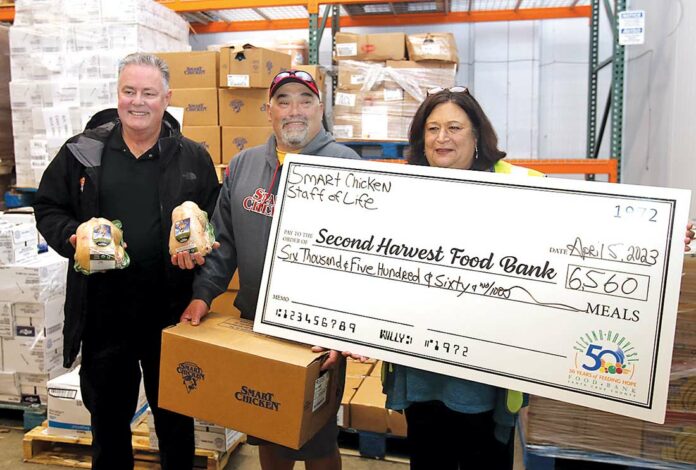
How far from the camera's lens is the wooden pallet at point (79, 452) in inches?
116

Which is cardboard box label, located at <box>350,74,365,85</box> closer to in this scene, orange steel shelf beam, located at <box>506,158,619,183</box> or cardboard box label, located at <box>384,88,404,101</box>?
cardboard box label, located at <box>384,88,404,101</box>

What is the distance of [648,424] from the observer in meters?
2.23

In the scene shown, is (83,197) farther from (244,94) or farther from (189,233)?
A: (244,94)

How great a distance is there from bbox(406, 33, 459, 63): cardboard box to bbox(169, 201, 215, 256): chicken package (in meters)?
2.79

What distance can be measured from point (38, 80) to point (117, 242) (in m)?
3.33

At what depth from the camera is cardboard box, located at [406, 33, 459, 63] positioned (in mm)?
4035

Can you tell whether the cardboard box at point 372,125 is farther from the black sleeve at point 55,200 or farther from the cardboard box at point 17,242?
the black sleeve at point 55,200

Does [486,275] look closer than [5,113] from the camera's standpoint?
Yes

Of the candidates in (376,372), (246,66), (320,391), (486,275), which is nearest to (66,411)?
(376,372)

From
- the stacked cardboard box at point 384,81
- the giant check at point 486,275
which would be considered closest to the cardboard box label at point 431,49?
the stacked cardboard box at point 384,81

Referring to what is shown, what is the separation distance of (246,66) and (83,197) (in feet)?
7.17

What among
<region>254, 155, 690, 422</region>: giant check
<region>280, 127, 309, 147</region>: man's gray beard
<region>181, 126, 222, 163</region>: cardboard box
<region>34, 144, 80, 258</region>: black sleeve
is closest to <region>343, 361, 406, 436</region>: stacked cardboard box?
<region>254, 155, 690, 422</region>: giant check

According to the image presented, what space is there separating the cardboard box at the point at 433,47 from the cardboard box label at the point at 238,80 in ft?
4.17

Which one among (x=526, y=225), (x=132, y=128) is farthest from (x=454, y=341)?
(x=132, y=128)
